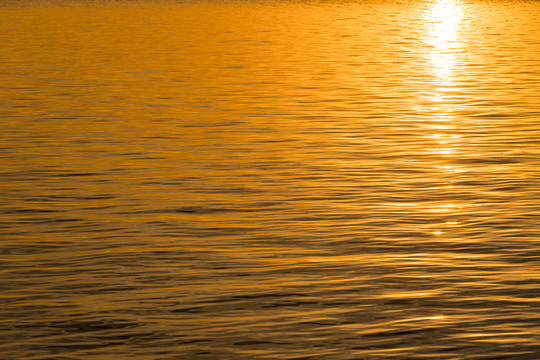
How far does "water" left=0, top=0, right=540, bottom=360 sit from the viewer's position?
7.11m

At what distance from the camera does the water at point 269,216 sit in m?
7.11

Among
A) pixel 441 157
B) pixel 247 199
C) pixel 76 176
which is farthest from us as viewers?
pixel 441 157

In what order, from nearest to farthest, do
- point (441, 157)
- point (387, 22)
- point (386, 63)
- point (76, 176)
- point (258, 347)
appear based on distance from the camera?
point (258, 347)
point (76, 176)
point (441, 157)
point (386, 63)
point (387, 22)

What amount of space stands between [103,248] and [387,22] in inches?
1703

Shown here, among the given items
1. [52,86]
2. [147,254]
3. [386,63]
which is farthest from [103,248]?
[386,63]

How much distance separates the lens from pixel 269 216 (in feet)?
34.0

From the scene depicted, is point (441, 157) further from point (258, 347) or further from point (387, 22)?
point (387, 22)

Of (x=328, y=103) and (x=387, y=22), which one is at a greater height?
(x=328, y=103)

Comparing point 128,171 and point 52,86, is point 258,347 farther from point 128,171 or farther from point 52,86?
point 52,86

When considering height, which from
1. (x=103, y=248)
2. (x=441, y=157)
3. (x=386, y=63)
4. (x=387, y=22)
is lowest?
(x=387, y=22)

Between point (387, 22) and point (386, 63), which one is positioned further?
point (387, 22)

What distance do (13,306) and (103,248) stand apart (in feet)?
5.44

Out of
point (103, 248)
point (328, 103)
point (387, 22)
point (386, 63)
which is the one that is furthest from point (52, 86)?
point (387, 22)

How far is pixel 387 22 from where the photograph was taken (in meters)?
51.3
